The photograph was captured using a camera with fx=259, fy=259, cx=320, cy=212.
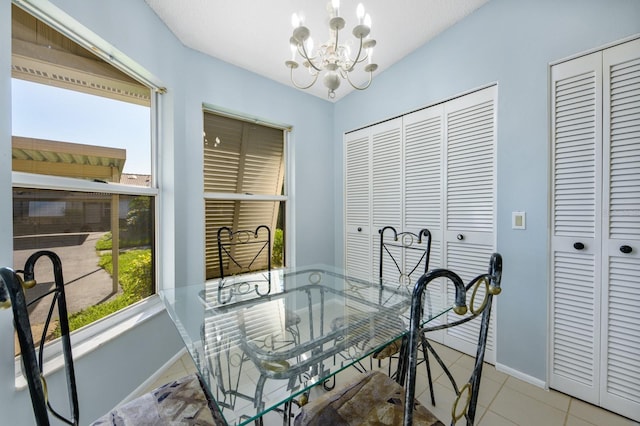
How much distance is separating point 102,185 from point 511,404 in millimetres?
2852

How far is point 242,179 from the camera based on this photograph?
2.69 metres

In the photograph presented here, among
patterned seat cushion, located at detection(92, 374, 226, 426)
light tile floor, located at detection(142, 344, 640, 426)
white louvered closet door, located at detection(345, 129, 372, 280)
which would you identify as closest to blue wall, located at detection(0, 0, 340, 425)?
white louvered closet door, located at detection(345, 129, 372, 280)

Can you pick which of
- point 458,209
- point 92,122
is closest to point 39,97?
point 92,122

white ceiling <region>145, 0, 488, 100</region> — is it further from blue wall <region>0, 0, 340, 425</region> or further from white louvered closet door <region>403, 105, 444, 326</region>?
white louvered closet door <region>403, 105, 444, 326</region>

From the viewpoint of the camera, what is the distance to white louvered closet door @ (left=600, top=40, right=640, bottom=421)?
4.79ft

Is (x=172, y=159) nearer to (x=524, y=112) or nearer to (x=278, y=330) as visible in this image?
(x=278, y=330)

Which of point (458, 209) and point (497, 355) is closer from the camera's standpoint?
point (497, 355)

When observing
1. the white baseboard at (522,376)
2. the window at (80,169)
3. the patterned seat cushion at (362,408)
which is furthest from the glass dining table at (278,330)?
the white baseboard at (522,376)

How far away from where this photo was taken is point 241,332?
1227 millimetres

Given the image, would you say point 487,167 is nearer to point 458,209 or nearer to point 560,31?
point 458,209


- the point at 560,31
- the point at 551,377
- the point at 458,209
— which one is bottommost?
the point at 551,377

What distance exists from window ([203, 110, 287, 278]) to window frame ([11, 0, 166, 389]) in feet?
1.46

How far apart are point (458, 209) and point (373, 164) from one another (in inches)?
40.4

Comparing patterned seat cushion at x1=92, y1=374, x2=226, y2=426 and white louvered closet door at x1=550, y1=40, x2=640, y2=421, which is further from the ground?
white louvered closet door at x1=550, y1=40, x2=640, y2=421
